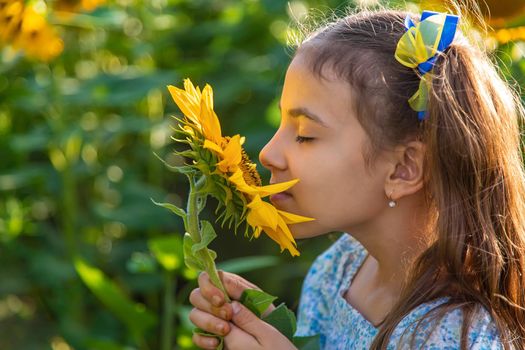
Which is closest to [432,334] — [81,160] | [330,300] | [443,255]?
[443,255]

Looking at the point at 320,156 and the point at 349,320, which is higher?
the point at 320,156

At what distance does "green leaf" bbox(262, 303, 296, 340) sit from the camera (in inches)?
43.9

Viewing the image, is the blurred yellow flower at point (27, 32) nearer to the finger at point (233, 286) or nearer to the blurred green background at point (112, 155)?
the blurred green background at point (112, 155)

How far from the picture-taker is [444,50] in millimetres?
1113

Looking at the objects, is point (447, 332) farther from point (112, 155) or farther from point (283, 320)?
point (112, 155)

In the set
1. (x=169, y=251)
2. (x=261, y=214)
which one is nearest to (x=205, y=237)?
(x=261, y=214)

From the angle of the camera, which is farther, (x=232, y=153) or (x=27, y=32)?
(x=27, y=32)

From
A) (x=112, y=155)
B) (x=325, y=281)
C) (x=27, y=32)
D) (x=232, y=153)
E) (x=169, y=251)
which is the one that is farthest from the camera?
(x=112, y=155)

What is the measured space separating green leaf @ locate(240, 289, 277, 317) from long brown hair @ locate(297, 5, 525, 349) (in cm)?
14

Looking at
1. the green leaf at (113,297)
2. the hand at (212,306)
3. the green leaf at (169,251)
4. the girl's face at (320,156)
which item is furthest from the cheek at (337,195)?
the green leaf at (113,297)

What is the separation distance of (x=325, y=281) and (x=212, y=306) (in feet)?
1.17

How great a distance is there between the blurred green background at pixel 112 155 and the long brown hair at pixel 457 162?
78 centimetres

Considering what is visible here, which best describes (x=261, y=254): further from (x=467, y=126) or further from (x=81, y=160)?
(x=467, y=126)

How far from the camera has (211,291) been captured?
1076mm
